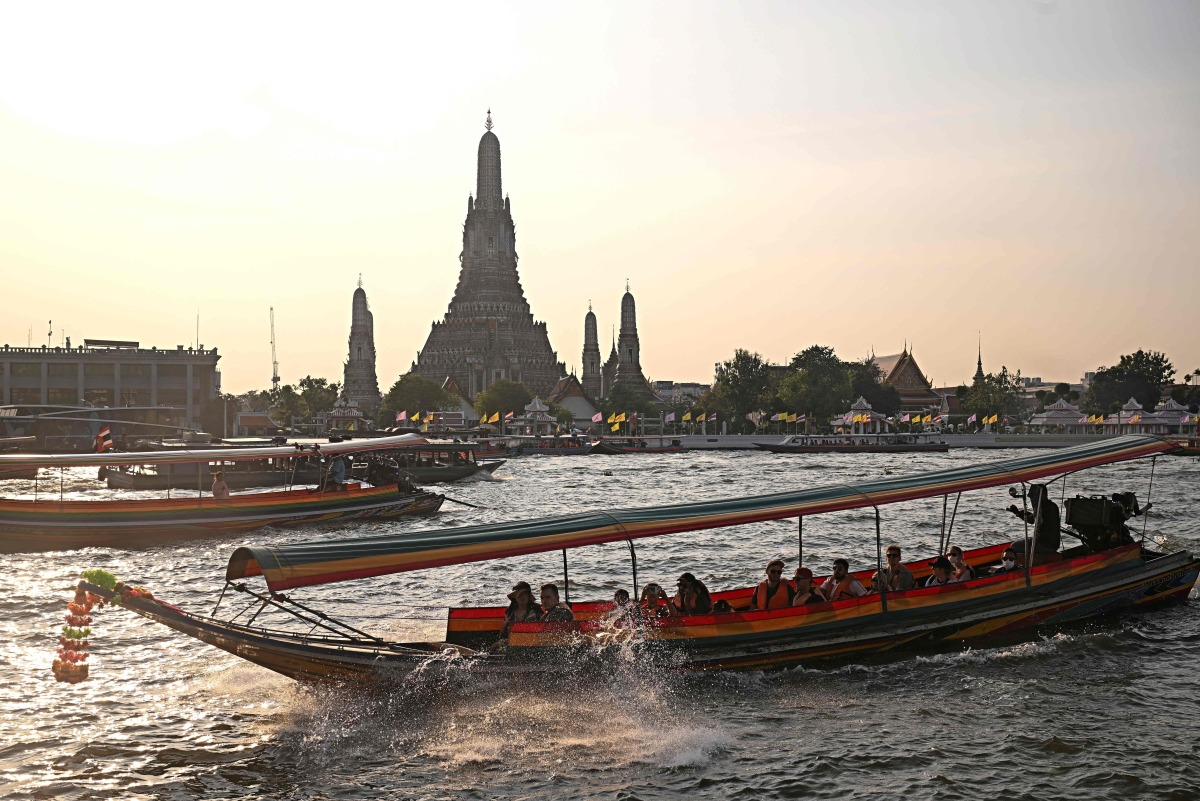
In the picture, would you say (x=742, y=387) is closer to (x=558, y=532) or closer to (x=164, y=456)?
(x=164, y=456)

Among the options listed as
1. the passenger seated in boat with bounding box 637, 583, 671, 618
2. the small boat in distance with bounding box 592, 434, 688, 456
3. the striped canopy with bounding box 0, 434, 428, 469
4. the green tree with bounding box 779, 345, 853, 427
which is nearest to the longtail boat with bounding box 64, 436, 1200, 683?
the passenger seated in boat with bounding box 637, 583, 671, 618

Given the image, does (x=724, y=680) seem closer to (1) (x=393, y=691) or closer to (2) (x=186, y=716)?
(1) (x=393, y=691)

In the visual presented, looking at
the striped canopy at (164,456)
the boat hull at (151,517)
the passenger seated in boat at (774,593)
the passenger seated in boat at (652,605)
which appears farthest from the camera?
the striped canopy at (164,456)

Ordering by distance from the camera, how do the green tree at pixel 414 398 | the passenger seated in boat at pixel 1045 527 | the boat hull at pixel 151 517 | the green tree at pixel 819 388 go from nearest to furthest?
1. the passenger seated in boat at pixel 1045 527
2. the boat hull at pixel 151 517
3. the green tree at pixel 819 388
4. the green tree at pixel 414 398

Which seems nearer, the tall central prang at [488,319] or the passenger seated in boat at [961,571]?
the passenger seated in boat at [961,571]

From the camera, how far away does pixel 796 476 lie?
58.9 meters

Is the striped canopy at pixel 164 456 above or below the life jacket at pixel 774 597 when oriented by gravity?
above

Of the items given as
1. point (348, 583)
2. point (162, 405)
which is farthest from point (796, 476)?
point (162, 405)

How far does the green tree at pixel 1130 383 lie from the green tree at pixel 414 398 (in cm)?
7502

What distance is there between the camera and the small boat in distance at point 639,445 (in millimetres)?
93375

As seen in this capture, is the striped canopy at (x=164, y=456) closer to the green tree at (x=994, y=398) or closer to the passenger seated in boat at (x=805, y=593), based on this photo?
the passenger seated in boat at (x=805, y=593)

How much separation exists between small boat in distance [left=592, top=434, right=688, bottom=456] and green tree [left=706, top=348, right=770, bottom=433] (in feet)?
40.6

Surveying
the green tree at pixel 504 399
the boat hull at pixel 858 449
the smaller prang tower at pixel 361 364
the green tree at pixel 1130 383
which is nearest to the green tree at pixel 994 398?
the green tree at pixel 1130 383

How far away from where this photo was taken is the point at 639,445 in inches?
3831
